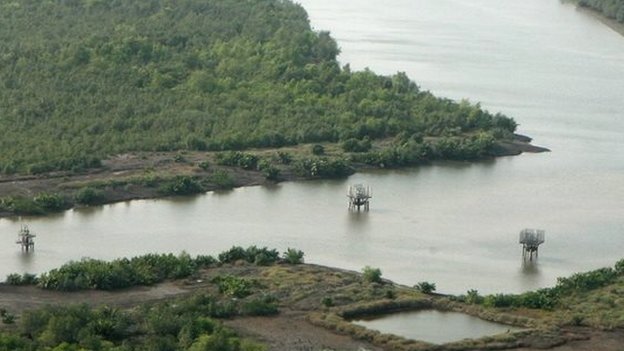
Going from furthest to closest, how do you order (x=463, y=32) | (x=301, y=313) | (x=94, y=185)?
(x=463, y=32)
(x=94, y=185)
(x=301, y=313)

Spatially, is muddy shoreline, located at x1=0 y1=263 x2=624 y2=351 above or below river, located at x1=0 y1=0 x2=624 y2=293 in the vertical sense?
below

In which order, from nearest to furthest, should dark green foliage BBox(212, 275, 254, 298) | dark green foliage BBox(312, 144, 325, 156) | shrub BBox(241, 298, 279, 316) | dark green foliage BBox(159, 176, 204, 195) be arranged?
shrub BBox(241, 298, 279, 316), dark green foliage BBox(212, 275, 254, 298), dark green foliage BBox(159, 176, 204, 195), dark green foliage BBox(312, 144, 325, 156)

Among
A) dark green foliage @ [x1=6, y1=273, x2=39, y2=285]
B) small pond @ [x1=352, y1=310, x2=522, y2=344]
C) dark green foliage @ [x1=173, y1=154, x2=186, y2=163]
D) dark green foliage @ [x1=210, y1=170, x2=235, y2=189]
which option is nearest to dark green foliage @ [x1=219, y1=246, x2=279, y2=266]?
small pond @ [x1=352, y1=310, x2=522, y2=344]

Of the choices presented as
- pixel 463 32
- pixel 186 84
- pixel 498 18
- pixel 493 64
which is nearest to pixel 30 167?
pixel 186 84

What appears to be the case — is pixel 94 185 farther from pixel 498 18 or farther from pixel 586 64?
pixel 498 18

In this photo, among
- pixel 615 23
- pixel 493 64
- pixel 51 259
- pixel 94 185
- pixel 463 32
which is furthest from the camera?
pixel 615 23

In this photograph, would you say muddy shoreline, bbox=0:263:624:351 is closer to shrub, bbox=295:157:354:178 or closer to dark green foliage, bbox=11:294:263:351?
dark green foliage, bbox=11:294:263:351

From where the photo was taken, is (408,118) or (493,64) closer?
(408,118)
